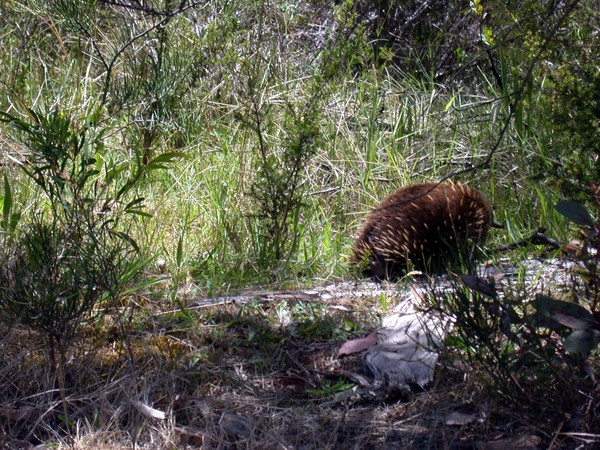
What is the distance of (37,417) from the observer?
115 inches

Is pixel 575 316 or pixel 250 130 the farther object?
pixel 250 130

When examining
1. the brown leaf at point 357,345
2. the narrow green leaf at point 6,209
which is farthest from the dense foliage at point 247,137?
the brown leaf at point 357,345

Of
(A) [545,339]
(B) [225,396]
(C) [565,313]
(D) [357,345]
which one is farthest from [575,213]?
(B) [225,396]

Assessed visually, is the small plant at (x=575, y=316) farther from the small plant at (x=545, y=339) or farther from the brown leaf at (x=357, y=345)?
the brown leaf at (x=357, y=345)

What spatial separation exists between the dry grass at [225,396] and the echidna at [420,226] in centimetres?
159

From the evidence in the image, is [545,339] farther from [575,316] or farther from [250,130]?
[250,130]

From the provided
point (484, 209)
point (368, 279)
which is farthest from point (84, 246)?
point (484, 209)

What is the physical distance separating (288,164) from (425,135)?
6.68 feet

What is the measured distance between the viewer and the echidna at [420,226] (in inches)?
197

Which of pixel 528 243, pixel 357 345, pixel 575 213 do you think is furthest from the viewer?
pixel 528 243

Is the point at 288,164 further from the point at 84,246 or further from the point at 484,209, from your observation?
the point at 84,246

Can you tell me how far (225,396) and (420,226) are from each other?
2.40m

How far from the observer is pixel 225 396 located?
2.98 meters

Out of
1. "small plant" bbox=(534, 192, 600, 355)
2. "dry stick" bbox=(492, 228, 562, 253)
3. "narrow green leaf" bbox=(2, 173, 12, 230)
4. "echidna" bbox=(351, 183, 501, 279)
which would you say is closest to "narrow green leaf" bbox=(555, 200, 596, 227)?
"small plant" bbox=(534, 192, 600, 355)
